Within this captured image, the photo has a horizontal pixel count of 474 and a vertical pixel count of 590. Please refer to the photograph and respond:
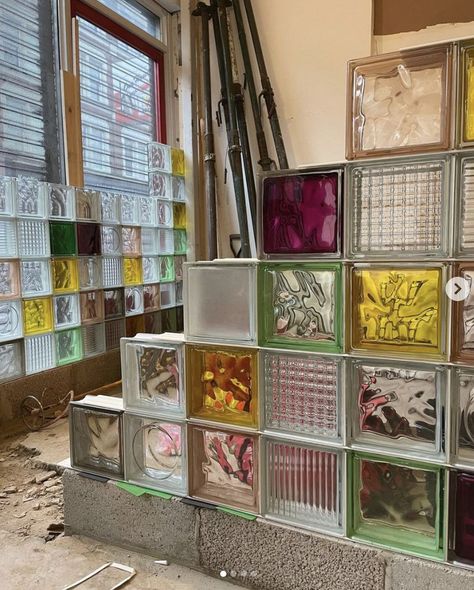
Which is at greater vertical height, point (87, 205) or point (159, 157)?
point (159, 157)

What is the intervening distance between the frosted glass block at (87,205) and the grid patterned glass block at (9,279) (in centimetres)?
45

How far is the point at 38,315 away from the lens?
90.4 inches

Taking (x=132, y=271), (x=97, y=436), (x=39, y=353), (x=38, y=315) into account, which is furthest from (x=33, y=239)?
(x=97, y=436)

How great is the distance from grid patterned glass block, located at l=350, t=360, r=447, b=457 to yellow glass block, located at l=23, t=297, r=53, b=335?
164 cm

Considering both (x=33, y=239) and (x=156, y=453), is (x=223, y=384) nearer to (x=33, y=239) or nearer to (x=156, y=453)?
(x=156, y=453)

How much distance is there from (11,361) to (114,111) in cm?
156

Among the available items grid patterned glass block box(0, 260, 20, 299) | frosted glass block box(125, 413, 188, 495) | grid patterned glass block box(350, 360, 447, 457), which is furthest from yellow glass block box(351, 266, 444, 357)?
grid patterned glass block box(0, 260, 20, 299)

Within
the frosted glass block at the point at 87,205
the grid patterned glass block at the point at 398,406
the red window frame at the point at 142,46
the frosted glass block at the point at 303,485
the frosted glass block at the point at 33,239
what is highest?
the red window frame at the point at 142,46

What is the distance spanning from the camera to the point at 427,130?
996 millimetres

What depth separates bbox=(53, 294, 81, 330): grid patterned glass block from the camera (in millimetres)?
2391

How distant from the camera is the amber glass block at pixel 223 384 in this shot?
4.01ft

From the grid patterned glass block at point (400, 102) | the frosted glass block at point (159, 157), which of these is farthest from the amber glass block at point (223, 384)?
the frosted glass block at point (159, 157)

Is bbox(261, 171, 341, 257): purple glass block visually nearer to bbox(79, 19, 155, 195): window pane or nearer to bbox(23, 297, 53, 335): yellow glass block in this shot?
bbox(23, 297, 53, 335): yellow glass block

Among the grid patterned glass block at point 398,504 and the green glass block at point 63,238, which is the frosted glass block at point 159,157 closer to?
the green glass block at point 63,238
